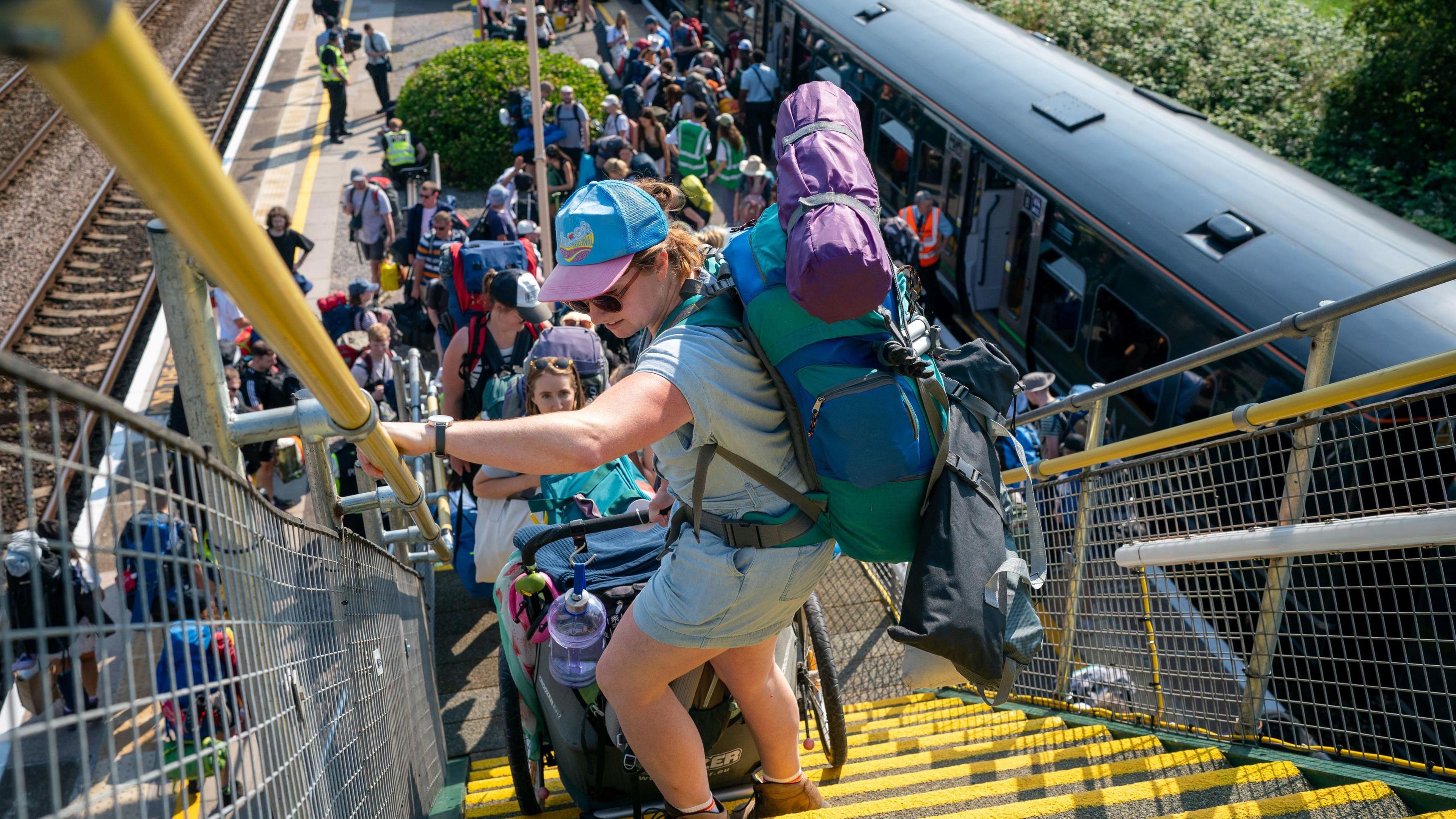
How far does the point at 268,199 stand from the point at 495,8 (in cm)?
829

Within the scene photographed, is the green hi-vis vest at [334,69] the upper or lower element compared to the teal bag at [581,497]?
upper

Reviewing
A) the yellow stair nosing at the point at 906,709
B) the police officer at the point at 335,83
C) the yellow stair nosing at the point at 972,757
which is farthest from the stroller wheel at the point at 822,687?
the police officer at the point at 335,83

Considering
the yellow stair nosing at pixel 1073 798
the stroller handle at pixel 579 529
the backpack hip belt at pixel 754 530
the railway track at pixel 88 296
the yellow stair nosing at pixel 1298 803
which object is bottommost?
the railway track at pixel 88 296

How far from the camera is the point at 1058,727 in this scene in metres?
4.24

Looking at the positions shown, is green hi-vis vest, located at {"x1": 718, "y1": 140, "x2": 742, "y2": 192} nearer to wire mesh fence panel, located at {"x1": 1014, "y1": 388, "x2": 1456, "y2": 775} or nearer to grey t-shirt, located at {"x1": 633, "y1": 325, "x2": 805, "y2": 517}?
wire mesh fence panel, located at {"x1": 1014, "y1": 388, "x2": 1456, "y2": 775}

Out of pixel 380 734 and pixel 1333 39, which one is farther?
pixel 1333 39

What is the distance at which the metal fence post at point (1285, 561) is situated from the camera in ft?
10.2

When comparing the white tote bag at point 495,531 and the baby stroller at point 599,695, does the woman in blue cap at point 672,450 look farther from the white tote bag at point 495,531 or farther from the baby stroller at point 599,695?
the white tote bag at point 495,531

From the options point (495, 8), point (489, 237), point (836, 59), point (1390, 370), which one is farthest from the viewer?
point (495, 8)

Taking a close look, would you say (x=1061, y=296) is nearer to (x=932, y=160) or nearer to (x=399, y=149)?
(x=932, y=160)

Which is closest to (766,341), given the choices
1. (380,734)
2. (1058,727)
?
(380,734)

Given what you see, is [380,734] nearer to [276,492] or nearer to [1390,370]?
[1390,370]

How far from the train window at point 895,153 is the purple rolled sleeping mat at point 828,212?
8857 millimetres

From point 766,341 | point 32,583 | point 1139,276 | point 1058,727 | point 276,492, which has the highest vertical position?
point 32,583
